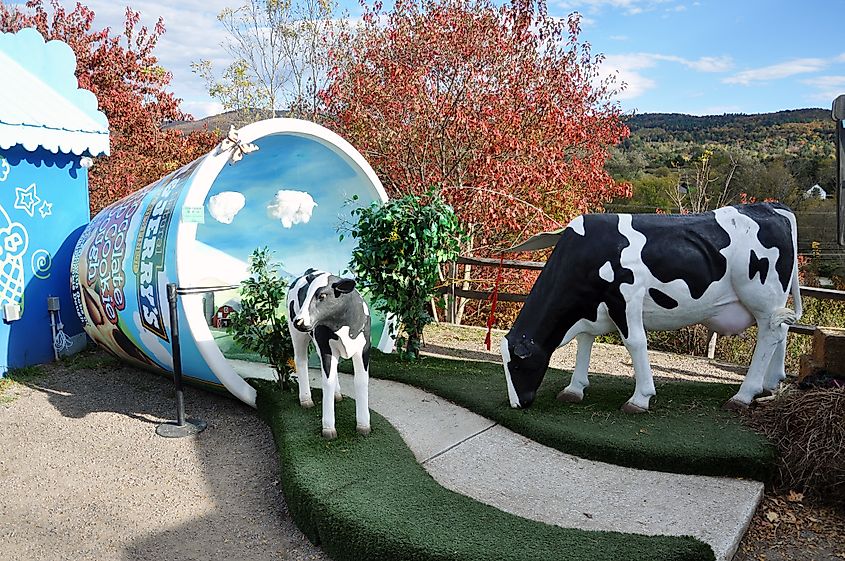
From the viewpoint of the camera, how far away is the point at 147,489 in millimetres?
4500

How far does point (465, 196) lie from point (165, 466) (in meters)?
5.30

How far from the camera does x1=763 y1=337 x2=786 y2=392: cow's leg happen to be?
16.9ft

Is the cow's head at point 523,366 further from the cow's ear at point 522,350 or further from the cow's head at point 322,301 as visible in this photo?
the cow's head at point 322,301

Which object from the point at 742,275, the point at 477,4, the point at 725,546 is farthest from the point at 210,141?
the point at 725,546

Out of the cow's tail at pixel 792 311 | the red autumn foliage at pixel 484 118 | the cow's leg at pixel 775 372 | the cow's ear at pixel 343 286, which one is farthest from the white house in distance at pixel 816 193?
the cow's ear at pixel 343 286

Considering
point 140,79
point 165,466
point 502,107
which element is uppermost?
point 140,79

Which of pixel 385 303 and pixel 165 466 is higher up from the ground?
pixel 385 303

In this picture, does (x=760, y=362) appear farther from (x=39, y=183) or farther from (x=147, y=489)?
(x=39, y=183)

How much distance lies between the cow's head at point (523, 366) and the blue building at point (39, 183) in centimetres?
541

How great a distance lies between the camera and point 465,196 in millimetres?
8844

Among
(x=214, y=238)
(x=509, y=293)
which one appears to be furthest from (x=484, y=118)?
(x=214, y=238)

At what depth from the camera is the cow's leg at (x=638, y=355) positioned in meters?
4.86

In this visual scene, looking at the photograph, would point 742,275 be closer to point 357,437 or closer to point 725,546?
point 725,546

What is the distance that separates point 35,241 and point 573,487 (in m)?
6.47
